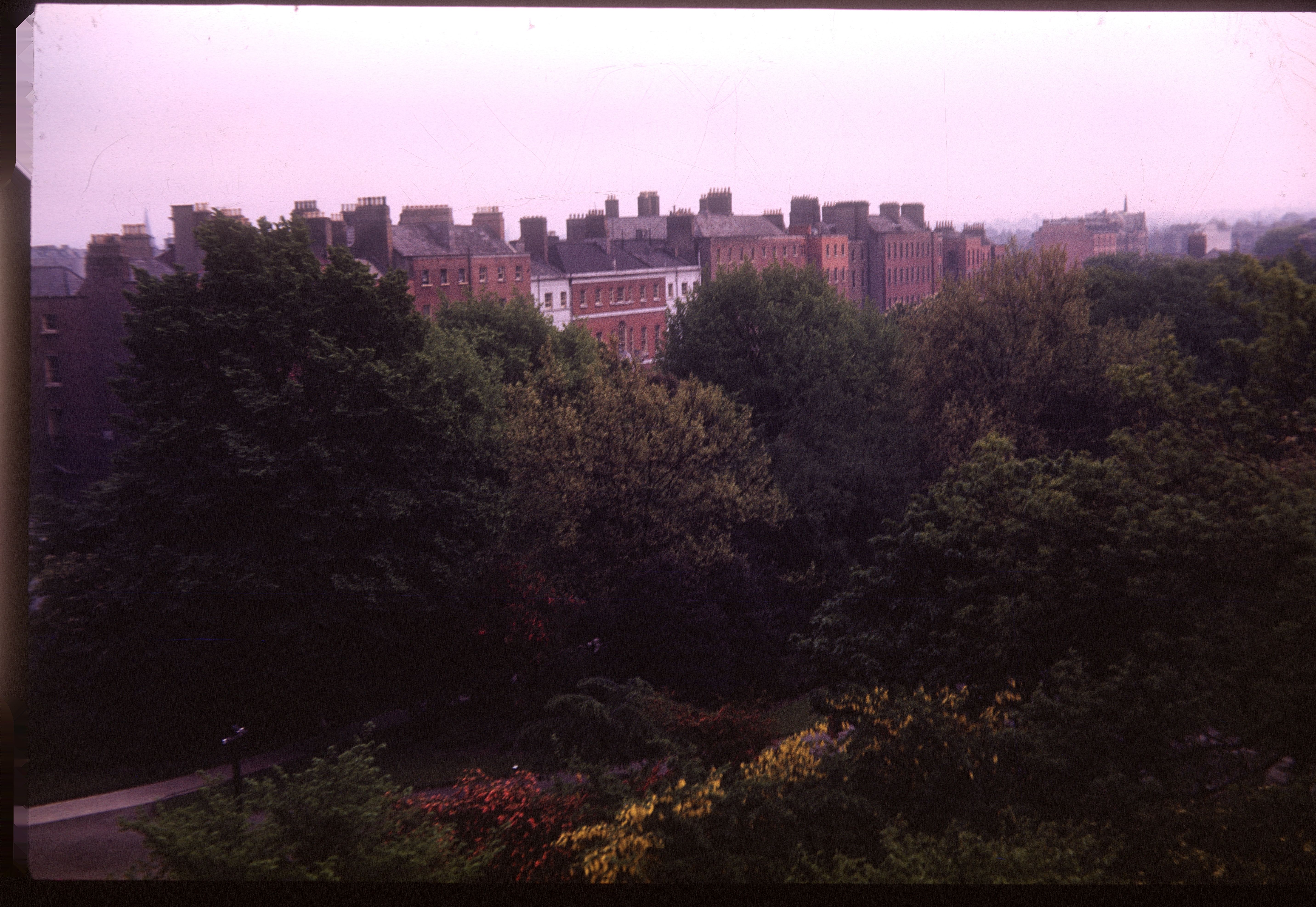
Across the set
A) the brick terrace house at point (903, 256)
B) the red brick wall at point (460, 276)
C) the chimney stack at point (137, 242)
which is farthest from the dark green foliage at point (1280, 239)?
the chimney stack at point (137, 242)

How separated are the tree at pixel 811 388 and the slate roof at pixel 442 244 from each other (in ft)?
13.3

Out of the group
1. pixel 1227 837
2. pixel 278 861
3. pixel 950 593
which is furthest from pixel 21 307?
pixel 1227 837

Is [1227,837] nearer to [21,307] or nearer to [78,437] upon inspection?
[21,307]

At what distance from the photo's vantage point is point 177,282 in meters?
10.9

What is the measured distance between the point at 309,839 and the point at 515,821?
1.34 meters

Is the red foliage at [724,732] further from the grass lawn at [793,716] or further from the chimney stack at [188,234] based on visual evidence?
the chimney stack at [188,234]

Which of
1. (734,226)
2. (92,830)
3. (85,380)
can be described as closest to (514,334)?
(734,226)

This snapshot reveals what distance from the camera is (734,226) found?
1439cm

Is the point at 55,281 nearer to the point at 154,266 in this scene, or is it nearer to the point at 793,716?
the point at 154,266

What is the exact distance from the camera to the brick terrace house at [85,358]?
9055 mm

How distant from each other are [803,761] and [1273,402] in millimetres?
4469

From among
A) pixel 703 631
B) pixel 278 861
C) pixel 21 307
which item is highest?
pixel 21 307

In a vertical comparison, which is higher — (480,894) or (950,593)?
(950,593)

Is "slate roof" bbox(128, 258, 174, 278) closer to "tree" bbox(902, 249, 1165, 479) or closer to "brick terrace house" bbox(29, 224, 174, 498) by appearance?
"brick terrace house" bbox(29, 224, 174, 498)
